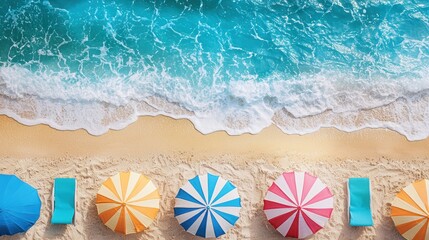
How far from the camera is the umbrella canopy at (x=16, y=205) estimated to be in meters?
11.6

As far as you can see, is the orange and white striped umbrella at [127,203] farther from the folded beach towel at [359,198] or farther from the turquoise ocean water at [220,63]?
the folded beach towel at [359,198]

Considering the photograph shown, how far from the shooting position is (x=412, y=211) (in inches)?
463

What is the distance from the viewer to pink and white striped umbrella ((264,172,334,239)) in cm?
1173

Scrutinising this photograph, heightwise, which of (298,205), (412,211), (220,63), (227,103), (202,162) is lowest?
(298,205)

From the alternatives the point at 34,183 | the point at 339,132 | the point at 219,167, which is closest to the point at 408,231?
the point at 339,132

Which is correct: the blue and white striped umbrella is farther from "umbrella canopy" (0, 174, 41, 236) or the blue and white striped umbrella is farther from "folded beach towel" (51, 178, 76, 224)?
"umbrella canopy" (0, 174, 41, 236)

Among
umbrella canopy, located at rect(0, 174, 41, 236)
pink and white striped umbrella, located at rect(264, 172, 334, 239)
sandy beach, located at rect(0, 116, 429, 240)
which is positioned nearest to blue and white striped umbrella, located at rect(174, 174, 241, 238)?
sandy beach, located at rect(0, 116, 429, 240)

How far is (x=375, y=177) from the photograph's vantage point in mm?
12688

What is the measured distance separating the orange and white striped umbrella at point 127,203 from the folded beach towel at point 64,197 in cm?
79

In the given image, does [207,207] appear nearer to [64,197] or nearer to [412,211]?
[64,197]

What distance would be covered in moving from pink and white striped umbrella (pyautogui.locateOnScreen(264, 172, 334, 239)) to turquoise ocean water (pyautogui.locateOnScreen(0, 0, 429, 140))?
66.7 inches

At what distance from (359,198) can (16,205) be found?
27.4ft

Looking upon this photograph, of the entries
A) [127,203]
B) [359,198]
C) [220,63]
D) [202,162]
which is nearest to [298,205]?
[359,198]

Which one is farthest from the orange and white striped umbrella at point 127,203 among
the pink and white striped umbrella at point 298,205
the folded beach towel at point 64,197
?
the pink and white striped umbrella at point 298,205
